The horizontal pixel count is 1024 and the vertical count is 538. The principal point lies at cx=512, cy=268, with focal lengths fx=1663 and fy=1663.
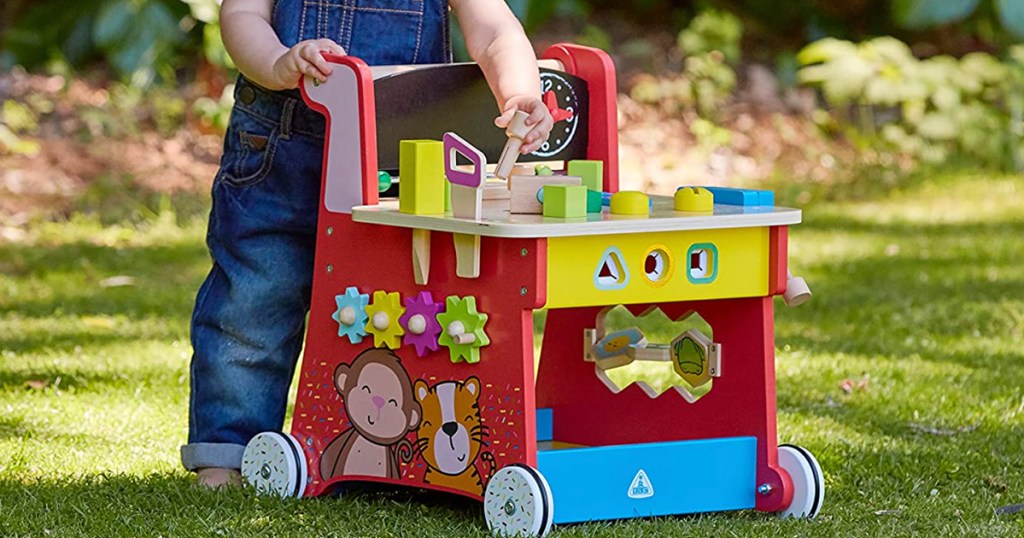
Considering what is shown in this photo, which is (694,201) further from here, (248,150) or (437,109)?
(248,150)

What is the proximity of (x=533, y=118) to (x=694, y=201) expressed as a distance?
0.30m

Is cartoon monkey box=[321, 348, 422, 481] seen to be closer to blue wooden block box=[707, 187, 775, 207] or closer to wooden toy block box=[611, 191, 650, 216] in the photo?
wooden toy block box=[611, 191, 650, 216]

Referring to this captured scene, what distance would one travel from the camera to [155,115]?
279 inches

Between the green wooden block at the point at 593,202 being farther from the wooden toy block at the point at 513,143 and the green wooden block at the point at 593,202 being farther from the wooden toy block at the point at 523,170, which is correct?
the wooden toy block at the point at 523,170

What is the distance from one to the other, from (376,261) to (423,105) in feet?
1.05

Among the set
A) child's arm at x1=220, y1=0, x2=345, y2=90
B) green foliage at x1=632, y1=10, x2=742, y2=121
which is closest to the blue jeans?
child's arm at x1=220, y1=0, x2=345, y2=90

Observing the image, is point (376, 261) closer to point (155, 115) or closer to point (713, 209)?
point (713, 209)

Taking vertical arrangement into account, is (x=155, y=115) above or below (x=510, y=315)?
above

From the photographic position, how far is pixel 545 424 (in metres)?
3.11

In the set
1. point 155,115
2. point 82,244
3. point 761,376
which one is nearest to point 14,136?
point 155,115

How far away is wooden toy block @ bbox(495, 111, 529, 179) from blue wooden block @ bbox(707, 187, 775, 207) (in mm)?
342

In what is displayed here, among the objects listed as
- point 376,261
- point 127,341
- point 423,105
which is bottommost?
point 127,341

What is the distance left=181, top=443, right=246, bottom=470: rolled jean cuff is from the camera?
9.66 ft

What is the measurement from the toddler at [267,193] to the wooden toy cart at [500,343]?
0.11 m
